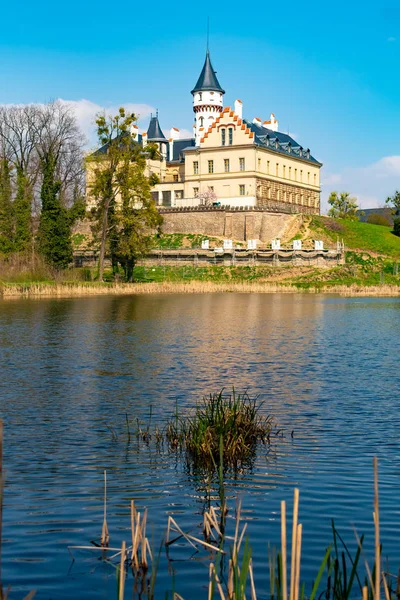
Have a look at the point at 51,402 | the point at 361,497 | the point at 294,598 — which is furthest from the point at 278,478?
the point at 51,402

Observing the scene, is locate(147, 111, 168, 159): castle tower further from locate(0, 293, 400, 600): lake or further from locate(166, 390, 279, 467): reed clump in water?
locate(166, 390, 279, 467): reed clump in water

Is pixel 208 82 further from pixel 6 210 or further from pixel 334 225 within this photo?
pixel 6 210

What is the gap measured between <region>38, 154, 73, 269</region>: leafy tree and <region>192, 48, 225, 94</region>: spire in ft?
124

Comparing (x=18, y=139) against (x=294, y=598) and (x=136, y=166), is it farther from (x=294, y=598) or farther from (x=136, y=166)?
(x=294, y=598)

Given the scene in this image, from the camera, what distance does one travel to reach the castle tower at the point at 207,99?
271 ft

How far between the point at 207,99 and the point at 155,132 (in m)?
6.50

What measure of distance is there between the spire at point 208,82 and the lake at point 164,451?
6226 centimetres

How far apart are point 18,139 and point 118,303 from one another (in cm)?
2968

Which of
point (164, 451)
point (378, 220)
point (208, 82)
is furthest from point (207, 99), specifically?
point (164, 451)

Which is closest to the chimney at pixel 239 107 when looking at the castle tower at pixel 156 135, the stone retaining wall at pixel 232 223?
the castle tower at pixel 156 135

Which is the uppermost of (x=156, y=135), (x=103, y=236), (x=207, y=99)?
(x=207, y=99)

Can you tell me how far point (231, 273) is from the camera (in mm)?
57438

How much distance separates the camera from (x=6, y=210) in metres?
51.9

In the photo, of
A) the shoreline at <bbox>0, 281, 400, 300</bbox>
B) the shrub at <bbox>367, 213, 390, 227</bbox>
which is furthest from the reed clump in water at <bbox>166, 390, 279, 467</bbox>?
the shrub at <bbox>367, 213, 390, 227</bbox>
